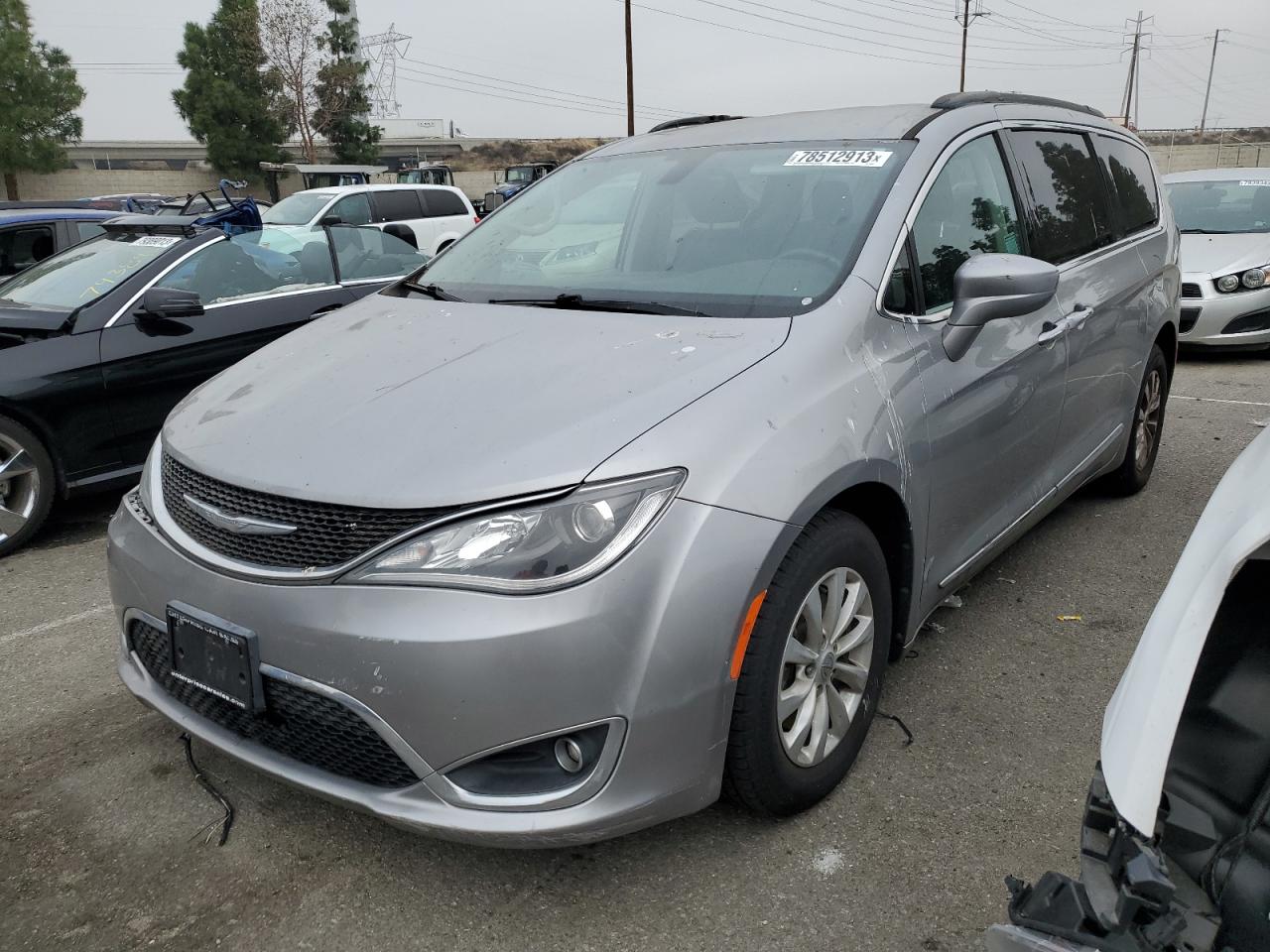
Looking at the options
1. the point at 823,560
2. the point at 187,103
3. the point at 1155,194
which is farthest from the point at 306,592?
the point at 187,103

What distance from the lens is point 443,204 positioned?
15.2 m

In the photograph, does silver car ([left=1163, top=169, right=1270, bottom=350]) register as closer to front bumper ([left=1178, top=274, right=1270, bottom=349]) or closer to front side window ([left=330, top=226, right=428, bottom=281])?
front bumper ([left=1178, top=274, right=1270, bottom=349])

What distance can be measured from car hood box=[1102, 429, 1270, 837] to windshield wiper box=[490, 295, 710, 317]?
1454mm

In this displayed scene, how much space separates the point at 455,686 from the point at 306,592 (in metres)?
0.37

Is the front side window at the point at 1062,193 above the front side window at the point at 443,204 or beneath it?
above

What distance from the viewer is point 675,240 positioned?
3.02 meters

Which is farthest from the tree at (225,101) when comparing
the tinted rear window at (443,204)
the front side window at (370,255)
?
the front side window at (370,255)

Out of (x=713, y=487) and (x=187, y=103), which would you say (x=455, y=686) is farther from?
(x=187, y=103)

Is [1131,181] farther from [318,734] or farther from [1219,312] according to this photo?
[1219,312]

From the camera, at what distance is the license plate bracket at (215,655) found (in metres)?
2.04

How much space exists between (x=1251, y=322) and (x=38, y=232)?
946 centimetres

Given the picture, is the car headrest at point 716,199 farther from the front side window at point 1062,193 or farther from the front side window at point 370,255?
the front side window at point 370,255

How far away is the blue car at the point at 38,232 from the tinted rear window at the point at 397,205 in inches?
270

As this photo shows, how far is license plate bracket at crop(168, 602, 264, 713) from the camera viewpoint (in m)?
2.04
